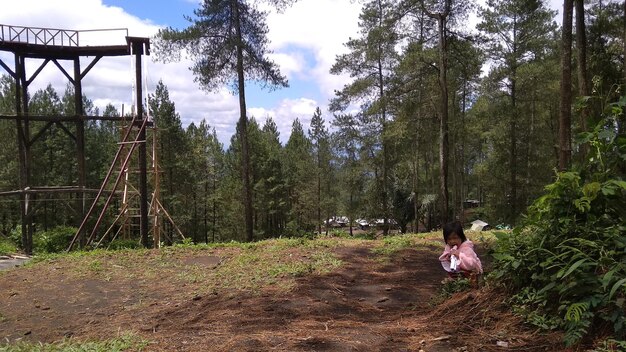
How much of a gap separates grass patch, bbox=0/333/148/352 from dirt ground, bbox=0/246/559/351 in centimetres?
13

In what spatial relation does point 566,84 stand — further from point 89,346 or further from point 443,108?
point 89,346

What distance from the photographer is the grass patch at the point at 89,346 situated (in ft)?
12.6

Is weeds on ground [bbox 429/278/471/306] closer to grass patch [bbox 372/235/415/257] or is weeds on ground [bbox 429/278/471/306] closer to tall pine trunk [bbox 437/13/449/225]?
grass patch [bbox 372/235/415/257]

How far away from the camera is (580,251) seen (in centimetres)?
322

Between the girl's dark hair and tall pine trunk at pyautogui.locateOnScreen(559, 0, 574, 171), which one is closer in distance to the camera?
the girl's dark hair

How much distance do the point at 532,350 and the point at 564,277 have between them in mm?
575

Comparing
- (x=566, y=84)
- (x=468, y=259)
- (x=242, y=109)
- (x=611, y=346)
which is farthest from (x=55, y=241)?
(x=611, y=346)

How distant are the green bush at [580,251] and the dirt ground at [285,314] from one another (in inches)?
10.1

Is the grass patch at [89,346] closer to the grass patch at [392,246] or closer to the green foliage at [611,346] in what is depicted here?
the green foliage at [611,346]

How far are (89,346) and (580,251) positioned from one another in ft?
13.4

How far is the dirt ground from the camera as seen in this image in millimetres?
3586

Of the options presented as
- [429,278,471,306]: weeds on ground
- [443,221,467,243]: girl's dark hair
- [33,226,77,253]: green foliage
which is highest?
[443,221,467,243]: girl's dark hair

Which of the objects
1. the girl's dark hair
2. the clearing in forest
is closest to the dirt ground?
the clearing in forest

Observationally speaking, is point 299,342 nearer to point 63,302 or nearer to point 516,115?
point 63,302
